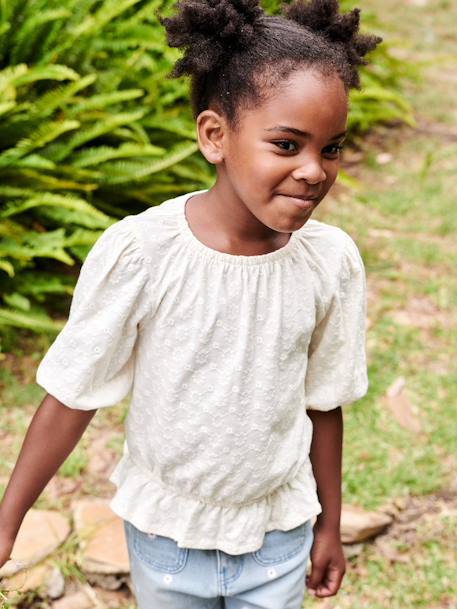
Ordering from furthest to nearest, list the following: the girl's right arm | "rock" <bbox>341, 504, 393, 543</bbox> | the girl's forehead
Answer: "rock" <bbox>341, 504, 393, 543</bbox>
the girl's right arm
the girl's forehead

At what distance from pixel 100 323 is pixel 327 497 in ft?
2.52

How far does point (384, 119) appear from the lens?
6336 millimetres

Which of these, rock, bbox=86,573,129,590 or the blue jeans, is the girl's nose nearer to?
the blue jeans

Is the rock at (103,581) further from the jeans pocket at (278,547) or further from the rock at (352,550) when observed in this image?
the jeans pocket at (278,547)

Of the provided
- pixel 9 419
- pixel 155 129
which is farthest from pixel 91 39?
pixel 9 419

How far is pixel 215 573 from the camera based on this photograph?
72.6 inches

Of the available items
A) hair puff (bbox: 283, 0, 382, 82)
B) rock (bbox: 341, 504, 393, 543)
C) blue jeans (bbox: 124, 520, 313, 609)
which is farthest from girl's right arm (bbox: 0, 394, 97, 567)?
rock (bbox: 341, 504, 393, 543)

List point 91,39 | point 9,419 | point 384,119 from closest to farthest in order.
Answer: point 9,419, point 91,39, point 384,119

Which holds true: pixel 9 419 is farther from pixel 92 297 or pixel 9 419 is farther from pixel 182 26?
pixel 182 26

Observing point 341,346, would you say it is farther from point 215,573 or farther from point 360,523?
point 360,523

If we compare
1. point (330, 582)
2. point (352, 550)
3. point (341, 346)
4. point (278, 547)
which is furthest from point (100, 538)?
point (341, 346)

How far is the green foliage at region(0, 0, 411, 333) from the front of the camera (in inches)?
146

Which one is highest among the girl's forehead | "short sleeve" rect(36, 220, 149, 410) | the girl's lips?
the girl's forehead

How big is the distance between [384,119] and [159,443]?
507cm
